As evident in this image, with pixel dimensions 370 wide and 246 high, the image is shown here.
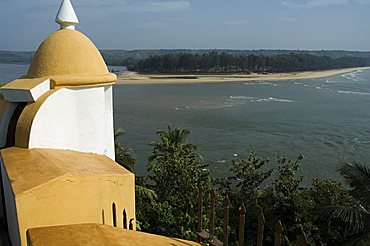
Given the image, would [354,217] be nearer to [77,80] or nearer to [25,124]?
[77,80]

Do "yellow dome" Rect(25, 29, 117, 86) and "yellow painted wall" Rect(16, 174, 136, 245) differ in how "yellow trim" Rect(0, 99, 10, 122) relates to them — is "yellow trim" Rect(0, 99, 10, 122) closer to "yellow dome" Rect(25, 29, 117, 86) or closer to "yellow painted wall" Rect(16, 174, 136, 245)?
"yellow dome" Rect(25, 29, 117, 86)

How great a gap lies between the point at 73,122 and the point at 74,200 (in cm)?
232

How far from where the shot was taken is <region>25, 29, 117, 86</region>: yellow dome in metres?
7.44

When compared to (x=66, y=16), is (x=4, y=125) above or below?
below

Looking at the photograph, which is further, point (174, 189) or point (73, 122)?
point (174, 189)

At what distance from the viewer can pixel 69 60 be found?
7.62 meters

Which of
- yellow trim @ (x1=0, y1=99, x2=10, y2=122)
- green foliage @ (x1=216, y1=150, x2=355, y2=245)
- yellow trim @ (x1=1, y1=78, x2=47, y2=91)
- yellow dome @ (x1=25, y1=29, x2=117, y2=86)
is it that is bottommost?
green foliage @ (x1=216, y1=150, x2=355, y2=245)

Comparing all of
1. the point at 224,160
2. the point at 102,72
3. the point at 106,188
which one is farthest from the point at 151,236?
the point at 224,160

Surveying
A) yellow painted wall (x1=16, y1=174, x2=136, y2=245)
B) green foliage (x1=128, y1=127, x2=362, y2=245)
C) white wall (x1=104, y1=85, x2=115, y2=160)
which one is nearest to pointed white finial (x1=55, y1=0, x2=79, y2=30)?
white wall (x1=104, y1=85, x2=115, y2=160)

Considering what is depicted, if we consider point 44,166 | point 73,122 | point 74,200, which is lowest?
point 74,200

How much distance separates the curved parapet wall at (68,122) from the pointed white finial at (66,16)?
5.16 ft

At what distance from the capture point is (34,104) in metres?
6.39

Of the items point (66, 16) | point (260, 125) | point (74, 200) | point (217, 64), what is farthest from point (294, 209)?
point (217, 64)

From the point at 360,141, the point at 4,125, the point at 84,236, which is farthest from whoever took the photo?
the point at 360,141
